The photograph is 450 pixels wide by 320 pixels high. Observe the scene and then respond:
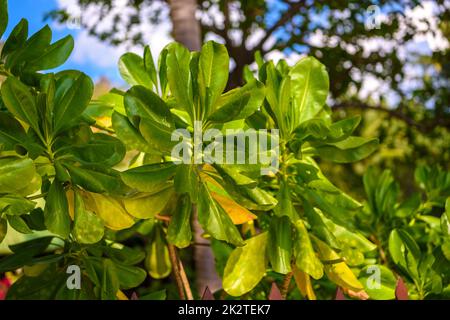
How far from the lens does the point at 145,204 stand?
1049mm

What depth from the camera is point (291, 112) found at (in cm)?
120

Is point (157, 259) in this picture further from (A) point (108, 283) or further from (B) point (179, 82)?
(B) point (179, 82)

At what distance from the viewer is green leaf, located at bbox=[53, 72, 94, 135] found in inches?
39.6

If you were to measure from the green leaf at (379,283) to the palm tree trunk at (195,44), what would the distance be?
74 cm

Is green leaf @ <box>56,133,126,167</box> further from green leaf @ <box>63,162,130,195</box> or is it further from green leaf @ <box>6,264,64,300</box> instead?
green leaf @ <box>6,264,64,300</box>

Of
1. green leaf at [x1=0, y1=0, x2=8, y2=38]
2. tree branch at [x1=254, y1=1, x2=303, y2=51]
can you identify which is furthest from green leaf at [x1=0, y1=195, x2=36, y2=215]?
tree branch at [x1=254, y1=1, x2=303, y2=51]

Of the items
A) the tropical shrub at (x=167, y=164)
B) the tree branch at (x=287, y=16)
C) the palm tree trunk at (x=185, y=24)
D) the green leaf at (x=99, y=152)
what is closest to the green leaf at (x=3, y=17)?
the tropical shrub at (x=167, y=164)

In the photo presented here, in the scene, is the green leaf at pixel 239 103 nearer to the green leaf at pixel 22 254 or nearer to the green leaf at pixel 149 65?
the green leaf at pixel 149 65

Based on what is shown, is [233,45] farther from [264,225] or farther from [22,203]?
[22,203]

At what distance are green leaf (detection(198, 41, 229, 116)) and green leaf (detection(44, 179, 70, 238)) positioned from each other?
0.29 meters

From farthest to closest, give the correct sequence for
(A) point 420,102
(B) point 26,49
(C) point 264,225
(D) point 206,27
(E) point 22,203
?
1. (A) point 420,102
2. (D) point 206,27
3. (C) point 264,225
4. (B) point 26,49
5. (E) point 22,203

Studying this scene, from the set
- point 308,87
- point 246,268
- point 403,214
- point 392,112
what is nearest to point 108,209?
point 246,268
